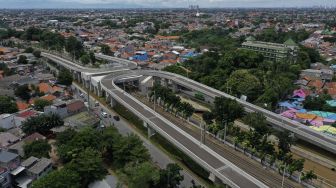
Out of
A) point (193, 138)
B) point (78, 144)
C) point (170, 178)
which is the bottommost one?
point (170, 178)

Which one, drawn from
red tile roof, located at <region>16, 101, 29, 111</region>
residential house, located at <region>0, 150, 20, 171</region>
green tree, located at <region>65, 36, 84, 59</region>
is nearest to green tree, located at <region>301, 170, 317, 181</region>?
residential house, located at <region>0, 150, 20, 171</region>

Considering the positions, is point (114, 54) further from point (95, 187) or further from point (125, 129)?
point (95, 187)

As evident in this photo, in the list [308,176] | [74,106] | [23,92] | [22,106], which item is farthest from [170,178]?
[23,92]

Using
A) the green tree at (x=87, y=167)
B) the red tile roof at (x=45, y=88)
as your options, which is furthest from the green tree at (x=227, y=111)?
the red tile roof at (x=45, y=88)

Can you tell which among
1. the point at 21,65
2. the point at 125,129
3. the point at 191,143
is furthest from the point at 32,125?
the point at 21,65

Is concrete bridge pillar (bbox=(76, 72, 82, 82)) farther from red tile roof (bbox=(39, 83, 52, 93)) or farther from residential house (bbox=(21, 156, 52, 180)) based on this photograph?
residential house (bbox=(21, 156, 52, 180))

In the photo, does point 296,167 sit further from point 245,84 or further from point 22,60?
point 22,60
